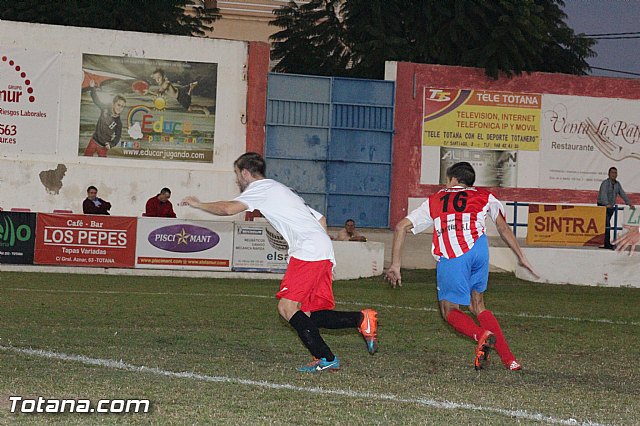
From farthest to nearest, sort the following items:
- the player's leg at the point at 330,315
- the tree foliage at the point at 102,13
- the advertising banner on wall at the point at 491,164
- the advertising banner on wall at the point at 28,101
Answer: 1. the tree foliage at the point at 102,13
2. the advertising banner on wall at the point at 491,164
3. the advertising banner on wall at the point at 28,101
4. the player's leg at the point at 330,315

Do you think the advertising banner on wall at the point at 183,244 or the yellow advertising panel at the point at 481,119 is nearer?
the advertising banner on wall at the point at 183,244

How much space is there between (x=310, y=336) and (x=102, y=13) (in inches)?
1074

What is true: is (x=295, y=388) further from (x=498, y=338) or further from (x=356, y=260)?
(x=356, y=260)

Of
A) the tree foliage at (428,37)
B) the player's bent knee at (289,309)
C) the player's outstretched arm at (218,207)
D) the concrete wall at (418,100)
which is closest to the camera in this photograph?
the player's outstretched arm at (218,207)

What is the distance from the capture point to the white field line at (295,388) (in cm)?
654

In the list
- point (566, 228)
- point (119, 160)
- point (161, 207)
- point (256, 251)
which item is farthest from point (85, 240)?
point (566, 228)

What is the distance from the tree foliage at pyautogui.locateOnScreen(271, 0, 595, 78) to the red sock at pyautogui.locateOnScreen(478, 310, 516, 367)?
900 inches

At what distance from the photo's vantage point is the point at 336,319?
8.66 m

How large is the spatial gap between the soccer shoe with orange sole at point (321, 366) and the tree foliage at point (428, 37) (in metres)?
23.7

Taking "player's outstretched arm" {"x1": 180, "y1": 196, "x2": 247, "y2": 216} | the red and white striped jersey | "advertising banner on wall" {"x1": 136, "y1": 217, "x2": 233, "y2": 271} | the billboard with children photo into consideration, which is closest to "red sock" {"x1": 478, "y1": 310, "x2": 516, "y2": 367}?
the red and white striped jersey

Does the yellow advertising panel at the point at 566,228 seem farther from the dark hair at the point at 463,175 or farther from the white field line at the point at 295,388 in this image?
the white field line at the point at 295,388

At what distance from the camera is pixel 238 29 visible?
49844 mm

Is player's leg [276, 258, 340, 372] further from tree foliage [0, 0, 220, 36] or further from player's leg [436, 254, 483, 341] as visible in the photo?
tree foliage [0, 0, 220, 36]

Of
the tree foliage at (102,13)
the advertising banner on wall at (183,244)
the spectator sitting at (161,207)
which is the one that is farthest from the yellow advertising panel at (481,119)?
the advertising banner on wall at (183,244)
